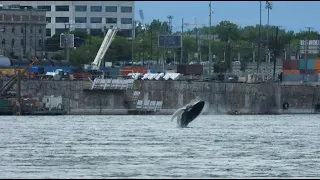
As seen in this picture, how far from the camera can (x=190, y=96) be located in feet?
557

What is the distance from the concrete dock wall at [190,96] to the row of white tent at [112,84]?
72 centimetres

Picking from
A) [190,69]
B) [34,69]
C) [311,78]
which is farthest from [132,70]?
[311,78]

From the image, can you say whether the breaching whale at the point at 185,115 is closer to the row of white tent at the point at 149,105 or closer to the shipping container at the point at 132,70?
the row of white tent at the point at 149,105

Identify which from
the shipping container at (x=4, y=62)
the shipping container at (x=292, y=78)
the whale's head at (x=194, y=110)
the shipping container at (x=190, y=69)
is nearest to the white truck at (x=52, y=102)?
the shipping container at (x=4, y=62)

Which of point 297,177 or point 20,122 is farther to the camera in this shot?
point 20,122

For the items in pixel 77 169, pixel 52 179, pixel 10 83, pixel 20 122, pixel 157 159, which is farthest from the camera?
pixel 10 83

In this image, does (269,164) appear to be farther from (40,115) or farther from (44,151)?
(40,115)

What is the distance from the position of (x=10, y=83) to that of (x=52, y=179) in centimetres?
10203

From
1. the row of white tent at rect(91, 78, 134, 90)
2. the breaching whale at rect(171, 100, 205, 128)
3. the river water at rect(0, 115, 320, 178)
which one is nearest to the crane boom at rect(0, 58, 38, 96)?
the row of white tent at rect(91, 78, 134, 90)

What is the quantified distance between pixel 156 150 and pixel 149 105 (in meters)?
Result: 80.9

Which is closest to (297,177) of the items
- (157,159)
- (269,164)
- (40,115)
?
(269,164)

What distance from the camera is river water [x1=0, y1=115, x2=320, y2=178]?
226ft

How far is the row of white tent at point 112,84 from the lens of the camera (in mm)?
165875

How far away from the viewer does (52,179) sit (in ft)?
209
